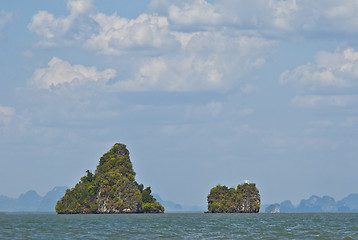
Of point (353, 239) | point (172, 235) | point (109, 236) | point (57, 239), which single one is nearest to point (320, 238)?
point (353, 239)

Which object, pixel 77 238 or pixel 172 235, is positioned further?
pixel 172 235

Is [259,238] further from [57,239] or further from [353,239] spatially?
[57,239]

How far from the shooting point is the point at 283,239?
A: 82625mm

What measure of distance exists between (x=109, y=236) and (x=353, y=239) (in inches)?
1350

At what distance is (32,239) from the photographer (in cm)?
8231

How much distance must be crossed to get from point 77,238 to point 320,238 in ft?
110

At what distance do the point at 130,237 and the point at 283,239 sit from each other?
70.0 ft

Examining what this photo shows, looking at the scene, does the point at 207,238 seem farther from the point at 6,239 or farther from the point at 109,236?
the point at 6,239

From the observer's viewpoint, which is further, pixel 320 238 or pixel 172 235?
pixel 172 235

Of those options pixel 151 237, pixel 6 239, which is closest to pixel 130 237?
pixel 151 237

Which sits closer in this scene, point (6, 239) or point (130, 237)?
point (6, 239)

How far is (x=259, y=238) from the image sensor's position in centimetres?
8594

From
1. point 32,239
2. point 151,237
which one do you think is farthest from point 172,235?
point 32,239

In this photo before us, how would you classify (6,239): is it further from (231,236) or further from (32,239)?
(231,236)
